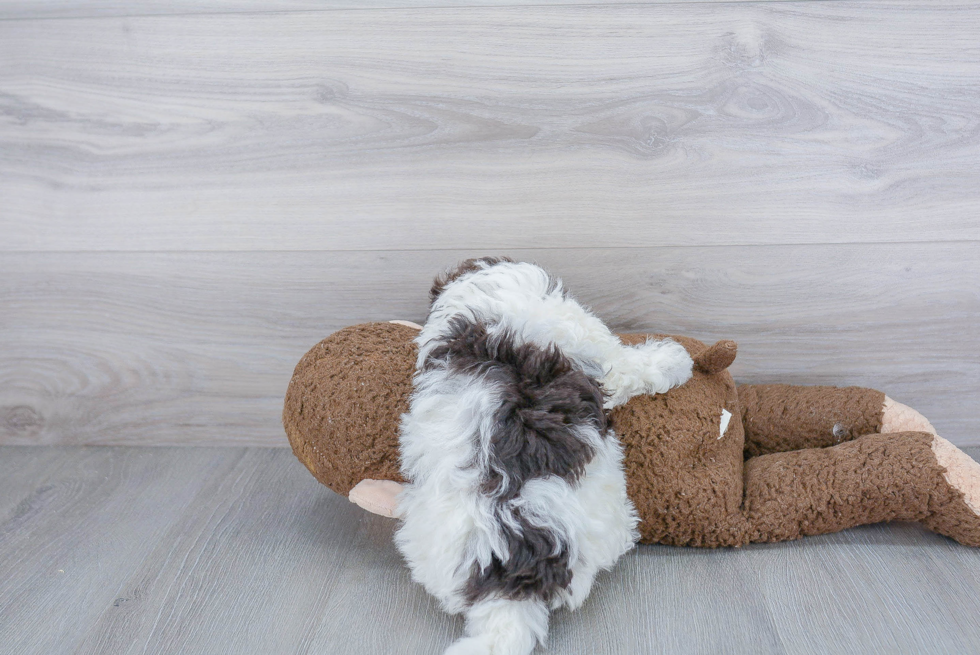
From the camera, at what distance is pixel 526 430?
2.32ft

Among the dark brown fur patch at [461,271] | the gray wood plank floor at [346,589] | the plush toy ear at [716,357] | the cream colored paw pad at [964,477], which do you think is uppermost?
the dark brown fur patch at [461,271]

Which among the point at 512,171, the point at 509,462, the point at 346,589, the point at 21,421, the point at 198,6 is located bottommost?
the point at 21,421

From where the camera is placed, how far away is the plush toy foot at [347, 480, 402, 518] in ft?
A: 2.62

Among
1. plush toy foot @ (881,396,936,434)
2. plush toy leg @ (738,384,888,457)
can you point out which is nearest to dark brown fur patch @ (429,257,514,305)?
plush toy leg @ (738,384,888,457)

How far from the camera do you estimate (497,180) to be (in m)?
0.98

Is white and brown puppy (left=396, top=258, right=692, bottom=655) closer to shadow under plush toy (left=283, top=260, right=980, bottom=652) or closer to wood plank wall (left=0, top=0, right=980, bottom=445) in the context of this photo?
shadow under plush toy (left=283, top=260, right=980, bottom=652)

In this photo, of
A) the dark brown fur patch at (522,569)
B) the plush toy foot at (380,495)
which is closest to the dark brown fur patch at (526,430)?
the dark brown fur patch at (522,569)

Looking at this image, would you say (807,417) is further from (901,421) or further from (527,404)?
(527,404)

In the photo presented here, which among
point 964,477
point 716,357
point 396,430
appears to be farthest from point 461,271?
point 964,477

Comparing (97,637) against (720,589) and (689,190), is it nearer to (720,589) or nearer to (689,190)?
(720,589)

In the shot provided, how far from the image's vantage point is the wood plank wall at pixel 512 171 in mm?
931

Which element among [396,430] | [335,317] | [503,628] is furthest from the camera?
[335,317]

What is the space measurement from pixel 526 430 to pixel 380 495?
0.20 meters

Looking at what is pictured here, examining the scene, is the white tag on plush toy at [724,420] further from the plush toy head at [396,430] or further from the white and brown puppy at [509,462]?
the white and brown puppy at [509,462]
